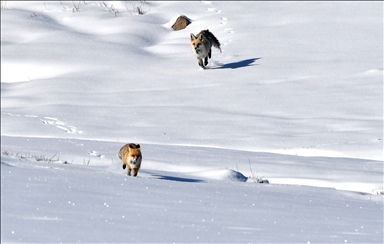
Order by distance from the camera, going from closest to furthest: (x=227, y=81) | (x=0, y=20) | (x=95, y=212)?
(x=95, y=212) → (x=227, y=81) → (x=0, y=20)

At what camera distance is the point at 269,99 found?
43.1ft

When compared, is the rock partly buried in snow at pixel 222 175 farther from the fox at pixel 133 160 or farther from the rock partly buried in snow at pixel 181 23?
the rock partly buried in snow at pixel 181 23

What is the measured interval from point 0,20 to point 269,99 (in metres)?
9.46

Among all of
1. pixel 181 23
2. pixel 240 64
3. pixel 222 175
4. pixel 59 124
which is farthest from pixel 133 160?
pixel 181 23

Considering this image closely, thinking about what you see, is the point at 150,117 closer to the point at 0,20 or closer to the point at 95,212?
the point at 95,212

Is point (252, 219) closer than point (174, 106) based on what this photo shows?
Yes

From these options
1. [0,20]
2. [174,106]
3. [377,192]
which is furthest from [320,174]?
[0,20]

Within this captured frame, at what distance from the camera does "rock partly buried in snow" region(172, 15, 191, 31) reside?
20.0m

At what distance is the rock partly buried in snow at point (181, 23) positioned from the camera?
20.0 metres

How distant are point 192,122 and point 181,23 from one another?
29.4 ft

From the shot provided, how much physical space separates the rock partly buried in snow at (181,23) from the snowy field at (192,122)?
0.19m

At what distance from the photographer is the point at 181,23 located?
20062mm

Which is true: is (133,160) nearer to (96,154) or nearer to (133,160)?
(133,160)

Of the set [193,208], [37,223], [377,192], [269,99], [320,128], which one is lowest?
[37,223]
